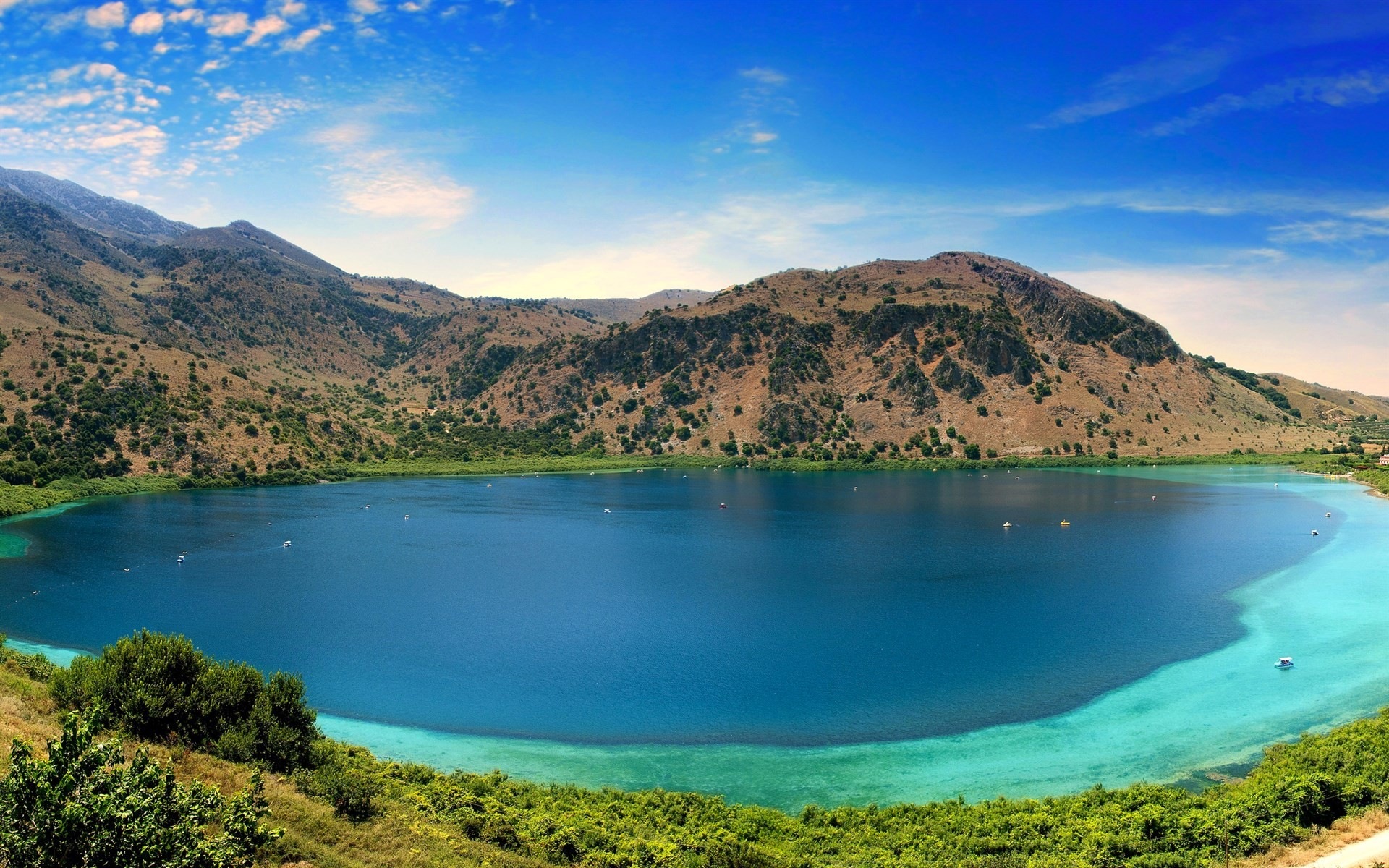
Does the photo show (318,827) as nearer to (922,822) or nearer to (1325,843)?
(922,822)

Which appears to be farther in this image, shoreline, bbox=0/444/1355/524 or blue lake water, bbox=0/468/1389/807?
shoreline, bbox=0/444/1355/524

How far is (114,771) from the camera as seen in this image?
556 inches

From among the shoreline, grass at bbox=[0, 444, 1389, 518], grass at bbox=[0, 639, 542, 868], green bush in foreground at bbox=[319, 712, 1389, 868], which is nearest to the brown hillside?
the shoreline

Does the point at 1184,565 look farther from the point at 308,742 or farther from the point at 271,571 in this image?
the point at 271,571

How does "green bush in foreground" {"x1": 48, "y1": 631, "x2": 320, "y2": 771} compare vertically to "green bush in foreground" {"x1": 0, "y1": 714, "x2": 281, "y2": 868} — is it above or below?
below

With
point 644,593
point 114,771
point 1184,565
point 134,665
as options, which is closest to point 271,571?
point 644,593

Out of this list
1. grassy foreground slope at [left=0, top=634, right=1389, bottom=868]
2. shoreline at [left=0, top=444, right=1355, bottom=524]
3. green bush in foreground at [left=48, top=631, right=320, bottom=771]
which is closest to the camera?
grassy foreground slope at [left=0, top=634, right=1389, bottom=868]

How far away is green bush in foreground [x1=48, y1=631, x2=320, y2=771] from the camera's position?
24766 millimetres

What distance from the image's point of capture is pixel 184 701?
1000 inches

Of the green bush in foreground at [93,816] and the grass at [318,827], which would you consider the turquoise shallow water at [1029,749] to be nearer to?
the grass at [318,827]

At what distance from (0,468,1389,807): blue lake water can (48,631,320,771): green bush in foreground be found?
8068 mm

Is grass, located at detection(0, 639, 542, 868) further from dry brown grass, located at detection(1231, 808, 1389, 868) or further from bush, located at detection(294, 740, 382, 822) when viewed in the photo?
dry brown grass, located at detection(1231, 808, 1389, 868)

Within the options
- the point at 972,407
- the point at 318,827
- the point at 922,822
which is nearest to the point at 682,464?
the point at 972,407

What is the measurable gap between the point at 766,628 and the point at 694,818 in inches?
1027
